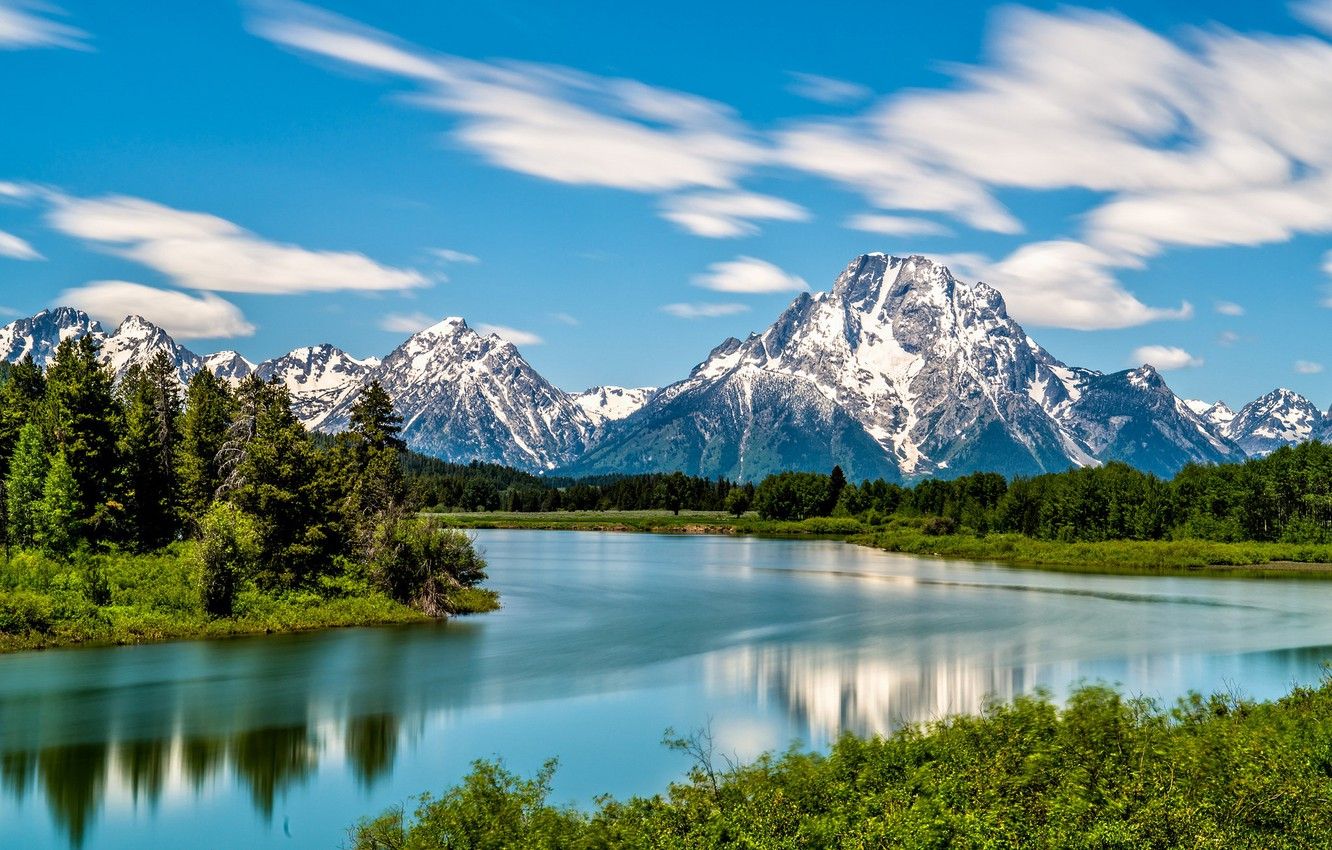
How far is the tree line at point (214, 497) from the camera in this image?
67500mm

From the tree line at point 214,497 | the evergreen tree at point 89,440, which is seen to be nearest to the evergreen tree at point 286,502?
the tree line at point 214,497

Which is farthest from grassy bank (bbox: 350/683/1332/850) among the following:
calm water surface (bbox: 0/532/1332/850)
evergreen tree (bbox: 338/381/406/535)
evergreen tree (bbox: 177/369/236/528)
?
evergreen tree (bbox: 177/369/236/528)

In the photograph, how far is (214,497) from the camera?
258 feet

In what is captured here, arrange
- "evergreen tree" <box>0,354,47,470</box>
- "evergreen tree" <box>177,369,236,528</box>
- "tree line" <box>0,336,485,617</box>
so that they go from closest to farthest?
"tree line" <box>0,336,485,617</box>
"evergreen tree" <box>0,354,47,470</box>
"evergreen tree" <box>177,369,236,528</box>

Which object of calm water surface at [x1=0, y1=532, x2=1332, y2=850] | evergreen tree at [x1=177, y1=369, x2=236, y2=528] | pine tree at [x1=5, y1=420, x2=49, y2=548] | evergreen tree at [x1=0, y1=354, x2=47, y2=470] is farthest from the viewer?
evergreen tree at [x1=177, y1=369, x2=236, y2=528]

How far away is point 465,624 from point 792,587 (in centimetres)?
4086

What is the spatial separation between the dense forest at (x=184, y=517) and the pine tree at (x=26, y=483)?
3.7 inches

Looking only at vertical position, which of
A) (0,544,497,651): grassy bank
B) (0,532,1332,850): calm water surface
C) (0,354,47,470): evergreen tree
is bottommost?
(0,532,1332,850): calm water surface

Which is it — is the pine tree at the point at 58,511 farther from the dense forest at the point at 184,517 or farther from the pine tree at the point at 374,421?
the pine tree at the point at 374,421

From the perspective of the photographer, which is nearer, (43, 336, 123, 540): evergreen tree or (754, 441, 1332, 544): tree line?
(43, 336, 123, 540): evergreen tree

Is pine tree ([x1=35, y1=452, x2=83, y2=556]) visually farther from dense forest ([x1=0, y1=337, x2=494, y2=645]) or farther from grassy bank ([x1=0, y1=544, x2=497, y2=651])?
grassy bank ([x1=0, y1=544, x2=497, y2=651])

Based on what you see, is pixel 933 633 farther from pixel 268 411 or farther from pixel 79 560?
pixel 79 560

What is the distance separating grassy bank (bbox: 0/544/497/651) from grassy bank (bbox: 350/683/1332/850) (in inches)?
1442

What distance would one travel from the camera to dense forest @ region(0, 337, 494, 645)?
207 ft
